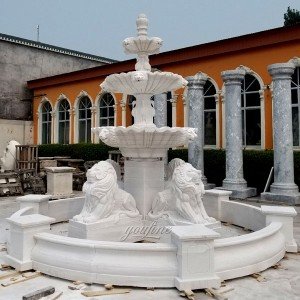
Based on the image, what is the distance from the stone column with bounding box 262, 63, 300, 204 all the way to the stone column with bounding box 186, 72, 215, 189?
2853 millimetres

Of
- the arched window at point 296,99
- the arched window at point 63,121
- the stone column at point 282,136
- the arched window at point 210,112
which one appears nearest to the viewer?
the stone column at point 282,136

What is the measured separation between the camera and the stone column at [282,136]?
10.7 metres

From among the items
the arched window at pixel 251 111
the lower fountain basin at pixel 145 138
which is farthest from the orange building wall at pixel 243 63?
the lower fountain basin at pixel 145 138

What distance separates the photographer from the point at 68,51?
25.0m

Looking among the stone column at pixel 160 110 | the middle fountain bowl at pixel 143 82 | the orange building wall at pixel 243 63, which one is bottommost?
the middle fountain bowl at pixel 143 82

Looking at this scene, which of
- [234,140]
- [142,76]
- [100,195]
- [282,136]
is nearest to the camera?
[100,195]

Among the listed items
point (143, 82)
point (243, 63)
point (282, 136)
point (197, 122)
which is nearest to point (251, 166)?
point (282, 136)

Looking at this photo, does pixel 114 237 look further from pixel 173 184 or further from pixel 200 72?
pixel 200 72

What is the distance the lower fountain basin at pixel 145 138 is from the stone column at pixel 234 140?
640 cm

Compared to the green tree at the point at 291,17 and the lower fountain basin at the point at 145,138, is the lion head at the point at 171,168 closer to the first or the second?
the lower fountain basin at the point at 145,138

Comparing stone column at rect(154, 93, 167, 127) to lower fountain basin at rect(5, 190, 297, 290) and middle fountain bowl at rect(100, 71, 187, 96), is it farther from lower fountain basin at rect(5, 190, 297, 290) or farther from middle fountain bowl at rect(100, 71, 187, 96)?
lower fountain basin at rect(5, 190, 297, 290)

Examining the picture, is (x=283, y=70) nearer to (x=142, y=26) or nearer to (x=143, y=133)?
(x=142, y=26)

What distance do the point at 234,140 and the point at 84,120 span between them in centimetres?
1147

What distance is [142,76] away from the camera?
5770 millimetres
